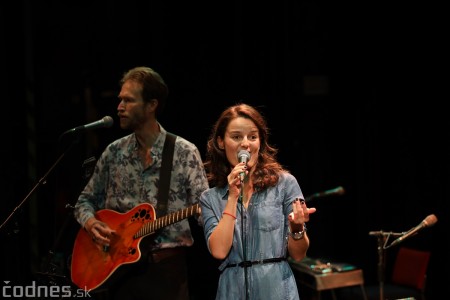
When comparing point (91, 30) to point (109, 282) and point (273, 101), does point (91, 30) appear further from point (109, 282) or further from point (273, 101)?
point (109, 282)

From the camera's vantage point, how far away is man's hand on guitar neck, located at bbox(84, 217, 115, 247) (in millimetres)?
4074

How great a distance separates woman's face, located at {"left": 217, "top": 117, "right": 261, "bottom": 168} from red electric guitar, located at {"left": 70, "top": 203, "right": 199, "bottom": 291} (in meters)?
0.75

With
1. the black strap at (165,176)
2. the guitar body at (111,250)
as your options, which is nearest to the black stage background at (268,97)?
the guitar body at (111,250)

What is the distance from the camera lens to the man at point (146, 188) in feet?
12.7

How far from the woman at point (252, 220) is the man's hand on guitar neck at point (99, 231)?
124 cm

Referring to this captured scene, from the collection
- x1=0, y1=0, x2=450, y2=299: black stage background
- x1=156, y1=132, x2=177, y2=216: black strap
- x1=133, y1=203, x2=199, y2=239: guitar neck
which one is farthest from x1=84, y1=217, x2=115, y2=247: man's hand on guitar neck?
x1=0, y1=0, x2=450, y2=299: black stage background

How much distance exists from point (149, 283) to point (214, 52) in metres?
2.30

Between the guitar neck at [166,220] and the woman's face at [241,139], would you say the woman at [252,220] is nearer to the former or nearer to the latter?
the woman's face at [241,139]

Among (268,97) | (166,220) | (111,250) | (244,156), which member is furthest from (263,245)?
(268,97)

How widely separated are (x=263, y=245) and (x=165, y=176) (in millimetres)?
1301

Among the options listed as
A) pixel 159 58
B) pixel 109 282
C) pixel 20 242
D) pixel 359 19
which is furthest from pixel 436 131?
pixel 20 242

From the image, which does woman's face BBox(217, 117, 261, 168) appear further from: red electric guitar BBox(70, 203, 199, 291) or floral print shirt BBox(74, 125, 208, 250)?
floral print shirt BBox(74, 125, 208, 250)

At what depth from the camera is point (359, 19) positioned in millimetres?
6289

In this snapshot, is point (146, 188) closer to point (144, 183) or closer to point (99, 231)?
point (144, 183)
